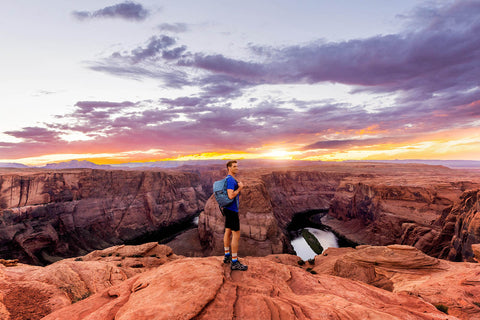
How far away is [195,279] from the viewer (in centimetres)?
523

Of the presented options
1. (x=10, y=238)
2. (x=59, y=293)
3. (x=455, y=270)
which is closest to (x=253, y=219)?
(x=455, y=270)

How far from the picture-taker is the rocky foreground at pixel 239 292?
169 inches

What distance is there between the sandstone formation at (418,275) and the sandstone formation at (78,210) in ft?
173

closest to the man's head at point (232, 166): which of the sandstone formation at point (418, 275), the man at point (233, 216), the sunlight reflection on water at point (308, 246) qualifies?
the man at point (233, 216)

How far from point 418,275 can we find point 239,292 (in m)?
14.3

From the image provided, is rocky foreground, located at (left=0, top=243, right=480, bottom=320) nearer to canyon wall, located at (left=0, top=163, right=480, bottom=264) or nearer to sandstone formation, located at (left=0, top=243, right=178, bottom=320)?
sandstone formation, located at (left=0, top=243, right=178, bottom=320)

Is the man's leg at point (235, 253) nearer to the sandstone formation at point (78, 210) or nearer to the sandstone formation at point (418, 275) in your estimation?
the sandstone formation at point (418, 275)

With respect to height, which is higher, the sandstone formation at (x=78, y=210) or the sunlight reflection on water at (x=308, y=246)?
the sandstone formation at (x=78, y=210)

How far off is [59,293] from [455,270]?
21.6 meters

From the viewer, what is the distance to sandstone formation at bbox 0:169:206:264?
37938 millimetres

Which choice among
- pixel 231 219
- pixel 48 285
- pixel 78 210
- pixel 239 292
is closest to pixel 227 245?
pixel 231 219

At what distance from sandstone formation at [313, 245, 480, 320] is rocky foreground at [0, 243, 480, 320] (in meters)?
0.04

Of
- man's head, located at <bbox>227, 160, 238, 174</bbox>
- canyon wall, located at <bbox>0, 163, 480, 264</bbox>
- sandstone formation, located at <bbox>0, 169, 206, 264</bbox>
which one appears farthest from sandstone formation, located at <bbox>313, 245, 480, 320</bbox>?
sandstone formation, located at <bbox>0, 169, 206, 264</bbox>

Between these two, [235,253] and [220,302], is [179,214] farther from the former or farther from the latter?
[220,302]
